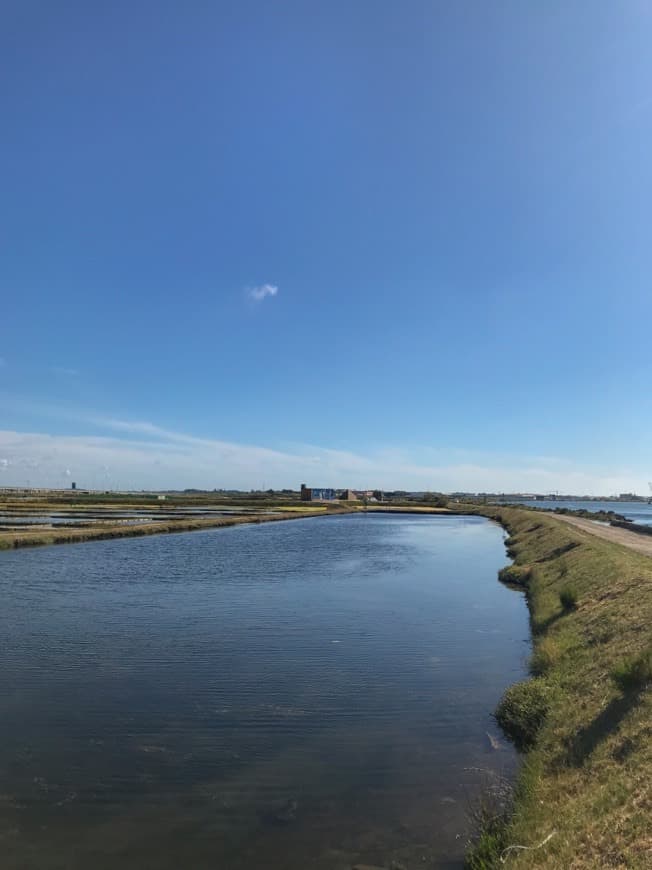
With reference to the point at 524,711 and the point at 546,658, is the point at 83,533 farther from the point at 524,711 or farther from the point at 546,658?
the point at 524,711

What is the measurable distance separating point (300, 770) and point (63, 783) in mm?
4289

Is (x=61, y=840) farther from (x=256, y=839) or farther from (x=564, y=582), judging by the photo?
(x=564, y=582)

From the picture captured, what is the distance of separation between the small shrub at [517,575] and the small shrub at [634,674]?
21.7 meters

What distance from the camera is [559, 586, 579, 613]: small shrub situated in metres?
21.0

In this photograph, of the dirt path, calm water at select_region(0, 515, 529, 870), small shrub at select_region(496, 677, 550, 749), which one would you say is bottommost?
calm water at select_region(0, 515, 529, 870)

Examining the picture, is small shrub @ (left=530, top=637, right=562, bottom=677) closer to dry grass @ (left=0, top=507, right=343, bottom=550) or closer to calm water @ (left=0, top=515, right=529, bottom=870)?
calm water @ (left=0, top=515, right=529, bottom=870)

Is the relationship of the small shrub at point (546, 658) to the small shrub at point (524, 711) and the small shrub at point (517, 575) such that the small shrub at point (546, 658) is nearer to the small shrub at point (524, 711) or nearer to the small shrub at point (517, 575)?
the small shrub at point (524, 711)

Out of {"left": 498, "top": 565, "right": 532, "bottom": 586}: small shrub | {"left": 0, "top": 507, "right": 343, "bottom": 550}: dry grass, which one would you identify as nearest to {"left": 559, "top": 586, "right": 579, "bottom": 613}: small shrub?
{"left": 498, "top": 565, "right": 532, "bottom": 586}: small shrub

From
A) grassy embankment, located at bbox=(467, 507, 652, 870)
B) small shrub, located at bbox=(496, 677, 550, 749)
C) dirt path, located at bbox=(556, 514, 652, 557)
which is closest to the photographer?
grassy embankment, located at bbox=(467, 507, 652, 870)

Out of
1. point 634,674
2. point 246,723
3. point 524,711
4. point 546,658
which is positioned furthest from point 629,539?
point 246,723

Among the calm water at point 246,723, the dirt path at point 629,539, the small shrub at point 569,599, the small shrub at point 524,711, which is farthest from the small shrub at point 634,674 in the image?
the dirt path at point 629,539

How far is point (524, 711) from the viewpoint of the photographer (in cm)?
1302

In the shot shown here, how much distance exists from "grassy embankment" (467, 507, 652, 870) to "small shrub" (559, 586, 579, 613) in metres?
0.35

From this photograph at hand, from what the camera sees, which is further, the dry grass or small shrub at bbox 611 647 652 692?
the dry grass
